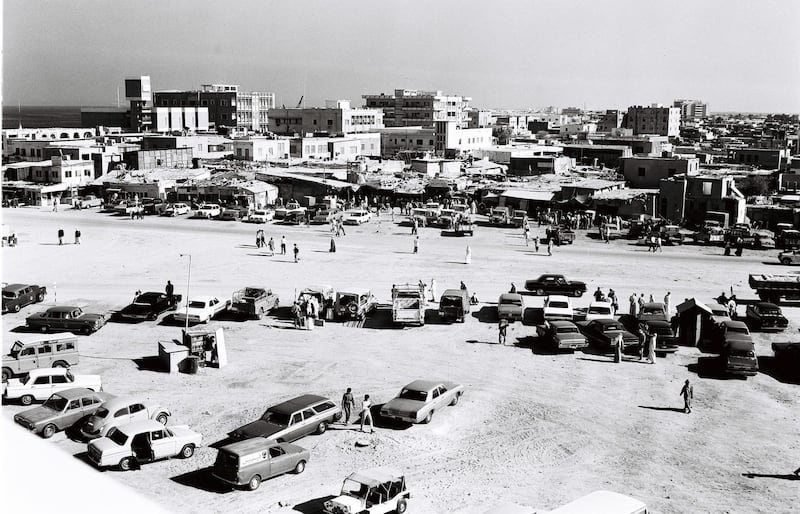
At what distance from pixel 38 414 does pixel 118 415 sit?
4.27ft

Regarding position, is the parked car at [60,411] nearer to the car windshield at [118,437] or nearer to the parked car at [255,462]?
the car windshield at [118,437]

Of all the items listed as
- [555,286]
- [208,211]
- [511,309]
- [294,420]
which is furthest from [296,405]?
[208,211]

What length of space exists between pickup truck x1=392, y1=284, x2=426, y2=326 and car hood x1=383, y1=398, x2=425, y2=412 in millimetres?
6161

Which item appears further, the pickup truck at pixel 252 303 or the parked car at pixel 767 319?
the pickup truck at pixel 252 303

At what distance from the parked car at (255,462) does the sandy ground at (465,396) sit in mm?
157

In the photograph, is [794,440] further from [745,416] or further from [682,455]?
[682,455]

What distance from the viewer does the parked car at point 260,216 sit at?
Result: 118 ft

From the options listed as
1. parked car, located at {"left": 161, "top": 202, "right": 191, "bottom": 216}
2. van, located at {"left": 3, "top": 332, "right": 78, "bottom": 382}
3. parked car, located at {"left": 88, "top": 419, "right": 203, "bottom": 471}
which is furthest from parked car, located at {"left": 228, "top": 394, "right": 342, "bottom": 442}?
parked car, located at {"left": 161, "top": 202, "right": 191, "bottom": 216}

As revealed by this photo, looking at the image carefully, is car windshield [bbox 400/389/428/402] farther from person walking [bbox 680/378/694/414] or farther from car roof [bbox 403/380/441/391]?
person walking [bbox 680/378/694/414]

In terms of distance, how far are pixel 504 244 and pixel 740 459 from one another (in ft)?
66.2

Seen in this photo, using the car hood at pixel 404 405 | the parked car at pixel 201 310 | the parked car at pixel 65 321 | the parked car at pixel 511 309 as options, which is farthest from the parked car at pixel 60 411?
the parked car at pixel 511 309

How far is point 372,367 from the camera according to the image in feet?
50.9

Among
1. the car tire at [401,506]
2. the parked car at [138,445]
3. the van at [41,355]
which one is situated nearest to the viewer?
the car tire at [401,506]

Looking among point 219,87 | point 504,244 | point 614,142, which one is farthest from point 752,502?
point 219,87
